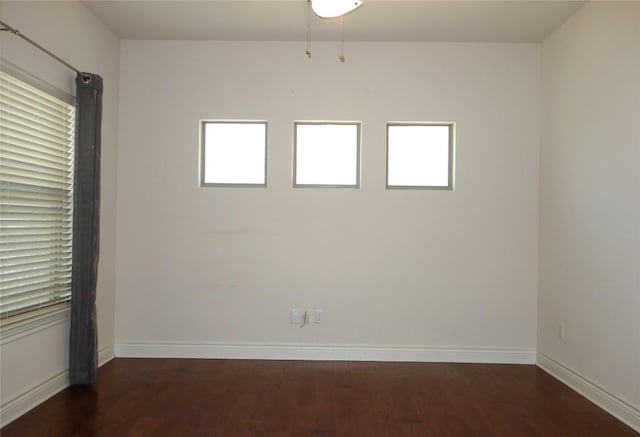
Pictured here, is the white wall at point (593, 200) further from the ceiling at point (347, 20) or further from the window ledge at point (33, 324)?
the window ledge at point (33, 324)

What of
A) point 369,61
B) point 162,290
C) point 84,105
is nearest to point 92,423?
point 162,290

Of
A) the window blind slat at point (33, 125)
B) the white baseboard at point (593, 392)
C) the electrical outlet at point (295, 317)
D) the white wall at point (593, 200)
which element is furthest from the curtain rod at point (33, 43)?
the white baseboard at point (593, 392)

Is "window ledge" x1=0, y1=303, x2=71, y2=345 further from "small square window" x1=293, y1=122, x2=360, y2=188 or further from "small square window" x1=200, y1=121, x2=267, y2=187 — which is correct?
"small square window" x1=293, y1=122, x2=360, y2=188

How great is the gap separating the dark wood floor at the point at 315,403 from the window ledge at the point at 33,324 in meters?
0.52

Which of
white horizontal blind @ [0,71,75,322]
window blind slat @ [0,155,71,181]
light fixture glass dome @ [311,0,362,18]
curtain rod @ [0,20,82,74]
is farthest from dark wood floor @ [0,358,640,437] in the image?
light fixture glass dome @ [311,0,362,18]

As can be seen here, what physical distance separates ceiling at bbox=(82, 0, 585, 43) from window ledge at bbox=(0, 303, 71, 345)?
243cm

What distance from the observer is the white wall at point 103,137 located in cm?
255

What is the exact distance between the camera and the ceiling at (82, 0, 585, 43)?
10.5 ft

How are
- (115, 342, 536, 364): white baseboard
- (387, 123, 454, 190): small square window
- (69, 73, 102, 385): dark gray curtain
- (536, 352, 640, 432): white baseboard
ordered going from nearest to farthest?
1. (536, 352, 640, 432): white baseboard
2. (69, 73, 102, 385): dark gray curtain
3. (115, 342, 536, 364): white baseboard
4. (387, 123, 454, 190): small square window

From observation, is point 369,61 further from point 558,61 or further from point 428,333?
point 428,333

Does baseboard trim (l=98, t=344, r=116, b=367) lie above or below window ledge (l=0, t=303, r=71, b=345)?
below

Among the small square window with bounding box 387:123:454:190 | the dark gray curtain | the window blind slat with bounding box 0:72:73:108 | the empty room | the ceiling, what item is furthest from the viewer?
the small square window with bounding box 387:123:454:190

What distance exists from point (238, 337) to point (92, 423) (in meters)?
1.44

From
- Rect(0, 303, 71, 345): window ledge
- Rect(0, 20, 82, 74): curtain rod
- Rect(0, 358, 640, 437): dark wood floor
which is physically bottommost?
Rect(0, 358, 640, 437): dark wood floor
